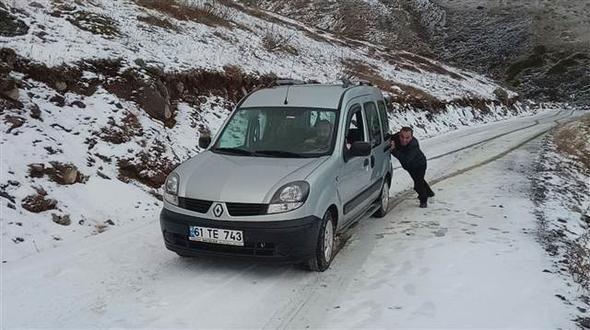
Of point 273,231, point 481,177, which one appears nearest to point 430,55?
point 481,177

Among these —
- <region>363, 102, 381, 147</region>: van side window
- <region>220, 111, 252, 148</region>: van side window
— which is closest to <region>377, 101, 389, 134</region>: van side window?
<region>363, 102, 381, 147</region>: van side window

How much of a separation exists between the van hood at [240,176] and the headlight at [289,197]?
58 mm

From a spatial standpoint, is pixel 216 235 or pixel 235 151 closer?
pixel 216 235

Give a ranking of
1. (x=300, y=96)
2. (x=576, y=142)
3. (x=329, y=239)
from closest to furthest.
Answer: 1. (x=329, y=239)
2. (x=300, y=96)
3. (x=576, y=142)

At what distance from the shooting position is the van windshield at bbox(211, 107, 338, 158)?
6.55 metres

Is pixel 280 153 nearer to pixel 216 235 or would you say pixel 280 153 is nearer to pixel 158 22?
pixel 216 235

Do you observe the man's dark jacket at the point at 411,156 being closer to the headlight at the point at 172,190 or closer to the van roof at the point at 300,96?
the van roof at the point at 300,96

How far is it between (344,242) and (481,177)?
6075 mm

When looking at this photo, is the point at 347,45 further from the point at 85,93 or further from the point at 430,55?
the point at 85,93

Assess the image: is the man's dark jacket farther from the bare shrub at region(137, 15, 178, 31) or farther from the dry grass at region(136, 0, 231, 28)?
the dry grass at region(136, 0, 231, 28)

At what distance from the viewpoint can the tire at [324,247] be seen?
5.89 meters

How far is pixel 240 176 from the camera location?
5.79 m

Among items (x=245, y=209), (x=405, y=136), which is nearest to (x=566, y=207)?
(x=405, y=136)

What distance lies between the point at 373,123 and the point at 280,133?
6.38ft
